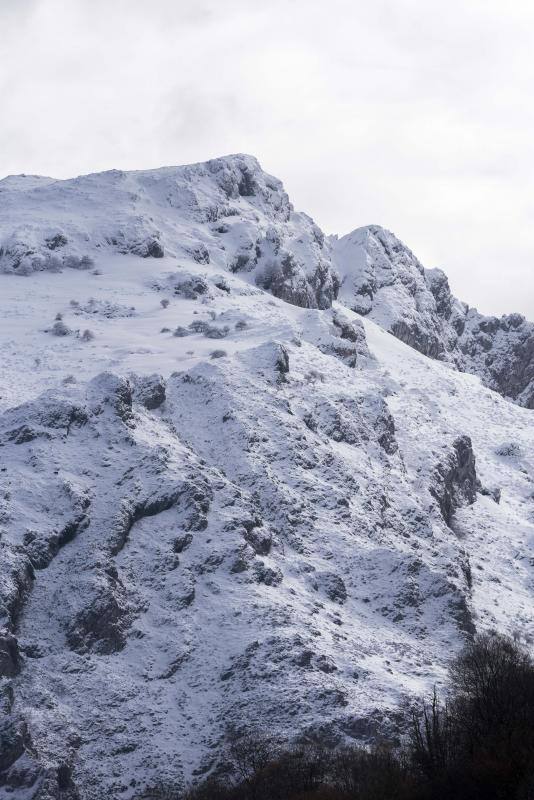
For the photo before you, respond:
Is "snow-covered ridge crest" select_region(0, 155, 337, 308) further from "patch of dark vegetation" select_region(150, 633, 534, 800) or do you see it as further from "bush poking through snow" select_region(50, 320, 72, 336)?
"patch of dark vegetation" select_region(150, 633, 534, 800)

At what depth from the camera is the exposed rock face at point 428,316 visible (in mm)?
146875

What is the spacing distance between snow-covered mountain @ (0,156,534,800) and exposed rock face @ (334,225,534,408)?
928 inches

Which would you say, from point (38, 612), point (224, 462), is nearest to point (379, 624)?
point (224, 462)

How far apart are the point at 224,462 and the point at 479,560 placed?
75.8 ft

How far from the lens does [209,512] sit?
228ft

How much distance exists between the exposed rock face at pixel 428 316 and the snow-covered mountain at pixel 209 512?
23.6m

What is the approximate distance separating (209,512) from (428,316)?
303 feet

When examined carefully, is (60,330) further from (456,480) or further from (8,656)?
(8,656)

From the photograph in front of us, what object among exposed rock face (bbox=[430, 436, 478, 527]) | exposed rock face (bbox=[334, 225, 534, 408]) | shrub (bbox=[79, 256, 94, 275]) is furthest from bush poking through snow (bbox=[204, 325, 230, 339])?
exposed rock face (bbox=[334, 225, 534, 408])

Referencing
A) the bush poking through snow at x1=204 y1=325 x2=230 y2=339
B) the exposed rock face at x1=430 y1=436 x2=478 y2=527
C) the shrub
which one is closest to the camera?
the exposed rock face at x1=430 y1=436 x2=478 y2=527

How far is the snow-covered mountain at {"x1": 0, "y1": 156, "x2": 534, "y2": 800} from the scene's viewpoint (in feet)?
189

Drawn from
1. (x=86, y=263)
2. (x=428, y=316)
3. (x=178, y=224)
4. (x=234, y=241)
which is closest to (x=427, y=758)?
(x=86, y=263)

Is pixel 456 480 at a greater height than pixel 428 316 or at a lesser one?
lesser

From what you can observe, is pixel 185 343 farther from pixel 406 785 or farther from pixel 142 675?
pixel 406 785
